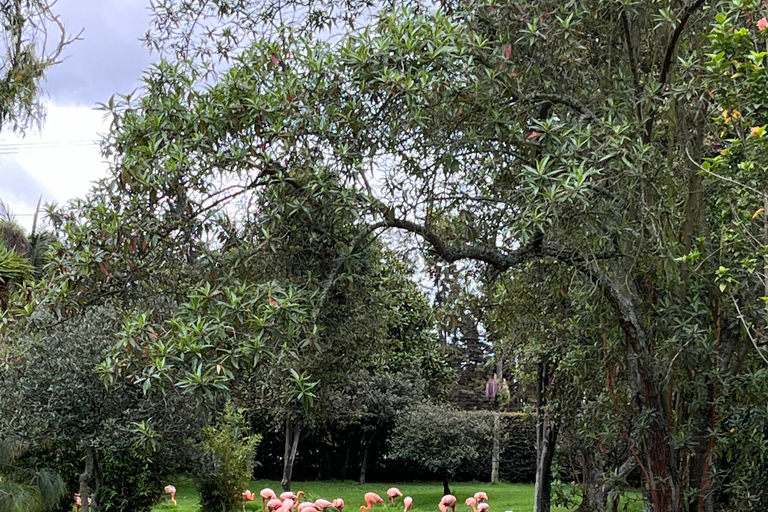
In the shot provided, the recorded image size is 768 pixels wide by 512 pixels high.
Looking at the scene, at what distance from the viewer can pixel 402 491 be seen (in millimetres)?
17875

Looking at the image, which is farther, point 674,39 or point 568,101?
point 674,39

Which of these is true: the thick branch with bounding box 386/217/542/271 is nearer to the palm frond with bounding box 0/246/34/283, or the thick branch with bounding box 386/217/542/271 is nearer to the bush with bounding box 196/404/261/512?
the bush with bounding box 196/404/261/512

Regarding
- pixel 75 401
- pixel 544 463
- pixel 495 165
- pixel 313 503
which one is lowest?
pixel 313 503

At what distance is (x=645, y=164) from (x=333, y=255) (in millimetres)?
1913

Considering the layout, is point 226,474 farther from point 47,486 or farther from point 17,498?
point 17,498

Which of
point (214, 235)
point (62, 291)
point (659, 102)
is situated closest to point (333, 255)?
point (214, 235)

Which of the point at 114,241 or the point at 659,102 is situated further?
the point at 659,102

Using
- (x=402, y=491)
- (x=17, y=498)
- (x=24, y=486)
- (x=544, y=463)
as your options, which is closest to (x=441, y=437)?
(x=402, y=491)

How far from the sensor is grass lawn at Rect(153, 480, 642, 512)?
566 inches

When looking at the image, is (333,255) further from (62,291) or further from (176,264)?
(62,291)

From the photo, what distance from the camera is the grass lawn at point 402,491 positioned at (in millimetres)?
14373

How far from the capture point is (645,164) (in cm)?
462

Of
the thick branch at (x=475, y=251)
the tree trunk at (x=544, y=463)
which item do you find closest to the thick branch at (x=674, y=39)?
the thick branch at (x=475, y=251)

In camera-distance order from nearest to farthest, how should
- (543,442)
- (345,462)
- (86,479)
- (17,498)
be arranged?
(17,498), (86,479), (543,442), (345,462)
